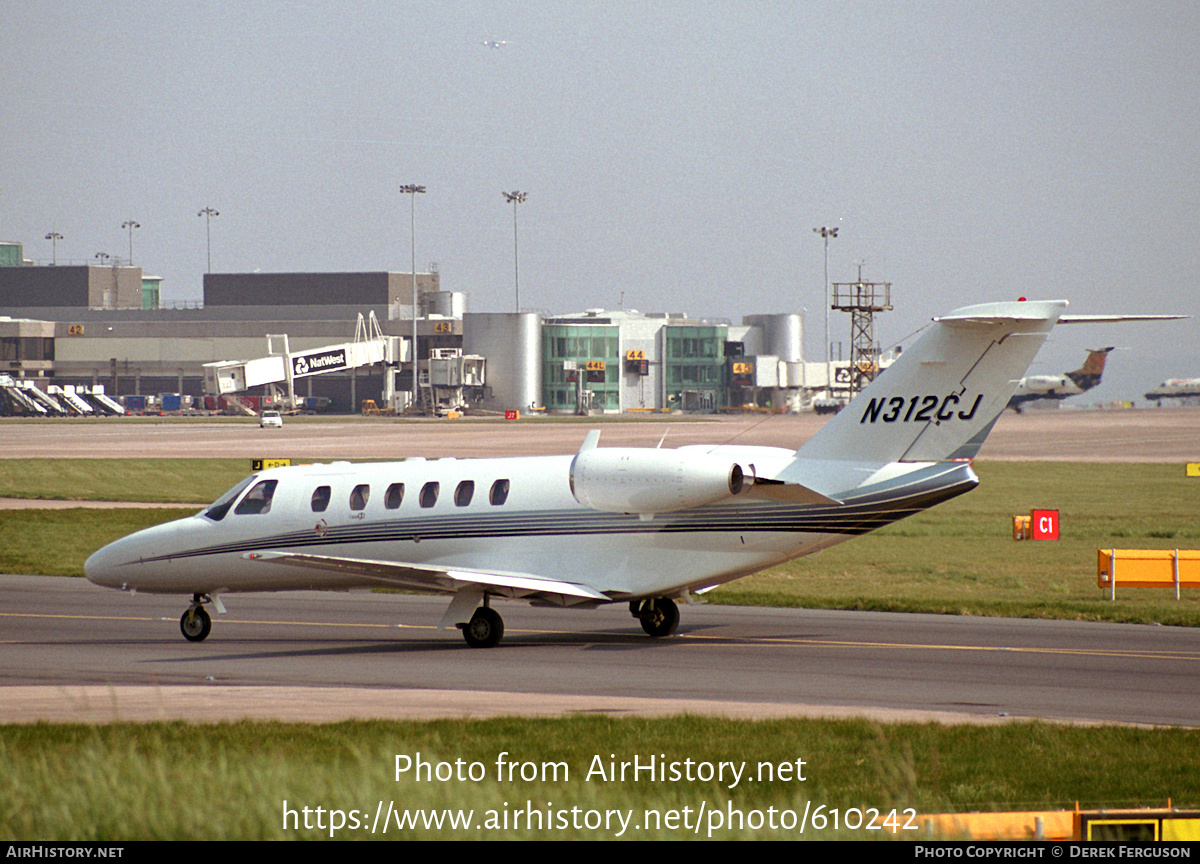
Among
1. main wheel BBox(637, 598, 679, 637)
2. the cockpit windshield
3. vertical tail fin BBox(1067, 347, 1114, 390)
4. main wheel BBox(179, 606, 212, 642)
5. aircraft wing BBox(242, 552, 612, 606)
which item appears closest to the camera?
aircraft wing BBox(242, 552, 612, 606)

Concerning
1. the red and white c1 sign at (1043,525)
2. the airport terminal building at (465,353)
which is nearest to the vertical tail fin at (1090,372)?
the airport terminal building at (465,353)

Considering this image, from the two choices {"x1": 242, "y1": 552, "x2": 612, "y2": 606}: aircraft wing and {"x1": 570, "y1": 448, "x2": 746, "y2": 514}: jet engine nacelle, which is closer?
{"x1": 570, "y1": 448, "x2": 746, "y2": 514}: jet engine nacelle

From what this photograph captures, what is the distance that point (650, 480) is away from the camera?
66.6ft

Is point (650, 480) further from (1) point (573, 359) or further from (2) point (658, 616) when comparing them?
(1) point (573, 359)

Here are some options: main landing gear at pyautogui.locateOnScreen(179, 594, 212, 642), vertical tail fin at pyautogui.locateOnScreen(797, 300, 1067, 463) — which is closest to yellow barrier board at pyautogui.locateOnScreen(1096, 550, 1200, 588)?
vertical tail fin at pyautogui.locateOnScreen(797, 300, 1067, 463)

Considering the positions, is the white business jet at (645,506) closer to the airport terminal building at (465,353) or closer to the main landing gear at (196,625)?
the main landing gear at (196,625)

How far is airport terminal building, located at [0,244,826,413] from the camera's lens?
15562 centimetres

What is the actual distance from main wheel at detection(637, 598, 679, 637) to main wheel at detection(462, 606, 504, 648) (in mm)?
2375

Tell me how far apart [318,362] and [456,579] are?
13141 centimetres

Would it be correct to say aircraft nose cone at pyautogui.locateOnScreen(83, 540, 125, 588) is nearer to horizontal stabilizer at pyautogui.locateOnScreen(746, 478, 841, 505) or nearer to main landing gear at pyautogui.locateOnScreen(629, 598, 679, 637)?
main landing gear at pyautogui.locateOnScreen(629, 598, 679, 637)

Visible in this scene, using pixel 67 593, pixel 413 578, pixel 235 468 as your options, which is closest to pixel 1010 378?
pixel 413 578

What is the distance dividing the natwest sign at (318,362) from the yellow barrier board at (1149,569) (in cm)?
12632

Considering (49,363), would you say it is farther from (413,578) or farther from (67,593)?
(413,578)

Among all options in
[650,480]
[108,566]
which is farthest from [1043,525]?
[108,566]
